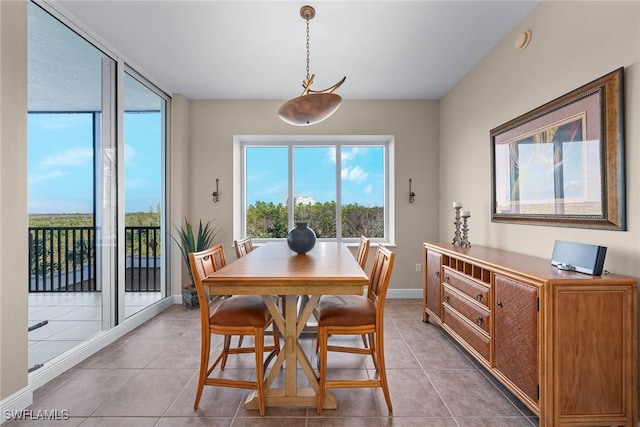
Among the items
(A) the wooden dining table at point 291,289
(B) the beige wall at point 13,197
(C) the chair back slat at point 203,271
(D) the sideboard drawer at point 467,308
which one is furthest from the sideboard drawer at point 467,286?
(B) the beige wall at point 13,197

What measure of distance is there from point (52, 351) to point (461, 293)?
126 inches

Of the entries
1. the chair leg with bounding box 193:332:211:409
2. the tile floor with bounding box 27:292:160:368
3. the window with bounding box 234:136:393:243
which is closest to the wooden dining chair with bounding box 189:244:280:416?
the chair leg with bounding box 193:332:211:409

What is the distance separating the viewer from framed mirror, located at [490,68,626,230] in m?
1.64

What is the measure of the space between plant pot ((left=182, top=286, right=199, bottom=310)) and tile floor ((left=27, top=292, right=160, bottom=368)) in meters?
1.08

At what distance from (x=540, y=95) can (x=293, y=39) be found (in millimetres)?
2042

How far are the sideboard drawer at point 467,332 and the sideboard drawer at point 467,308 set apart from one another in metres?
0.06

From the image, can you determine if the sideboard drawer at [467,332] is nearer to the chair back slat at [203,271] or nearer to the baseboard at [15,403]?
the chair back slat at [203,271]

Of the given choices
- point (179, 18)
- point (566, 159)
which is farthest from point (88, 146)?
point (566, 159)

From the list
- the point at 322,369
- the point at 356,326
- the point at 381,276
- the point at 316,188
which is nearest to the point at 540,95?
the point at 381,276

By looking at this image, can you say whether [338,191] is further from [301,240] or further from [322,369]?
[322,369]

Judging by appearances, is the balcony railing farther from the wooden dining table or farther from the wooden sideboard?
the wooden sideboard

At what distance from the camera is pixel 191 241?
12.4 ft

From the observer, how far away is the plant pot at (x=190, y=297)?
12.3ft

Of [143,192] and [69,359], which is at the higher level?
[143,192]
